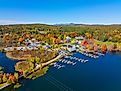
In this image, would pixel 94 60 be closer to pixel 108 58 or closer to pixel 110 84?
pixel 108 58

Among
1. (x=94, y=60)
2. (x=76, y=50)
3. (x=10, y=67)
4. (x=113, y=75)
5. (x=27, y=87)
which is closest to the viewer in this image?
(x=27, y=87)

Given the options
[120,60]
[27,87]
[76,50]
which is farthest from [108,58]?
[27,87]

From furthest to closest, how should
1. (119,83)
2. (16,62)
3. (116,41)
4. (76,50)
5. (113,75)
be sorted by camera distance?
(116,41), (76,50), (16,62), (113,75), (119,83)

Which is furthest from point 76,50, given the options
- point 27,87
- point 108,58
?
point 27,87

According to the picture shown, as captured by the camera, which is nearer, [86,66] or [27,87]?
[27,87]

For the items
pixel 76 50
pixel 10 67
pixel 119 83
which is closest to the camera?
pixel 119 83

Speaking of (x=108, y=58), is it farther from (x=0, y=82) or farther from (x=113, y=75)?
(x=0, y=82)

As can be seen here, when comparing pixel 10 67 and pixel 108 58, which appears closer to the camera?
pixel 10 67
